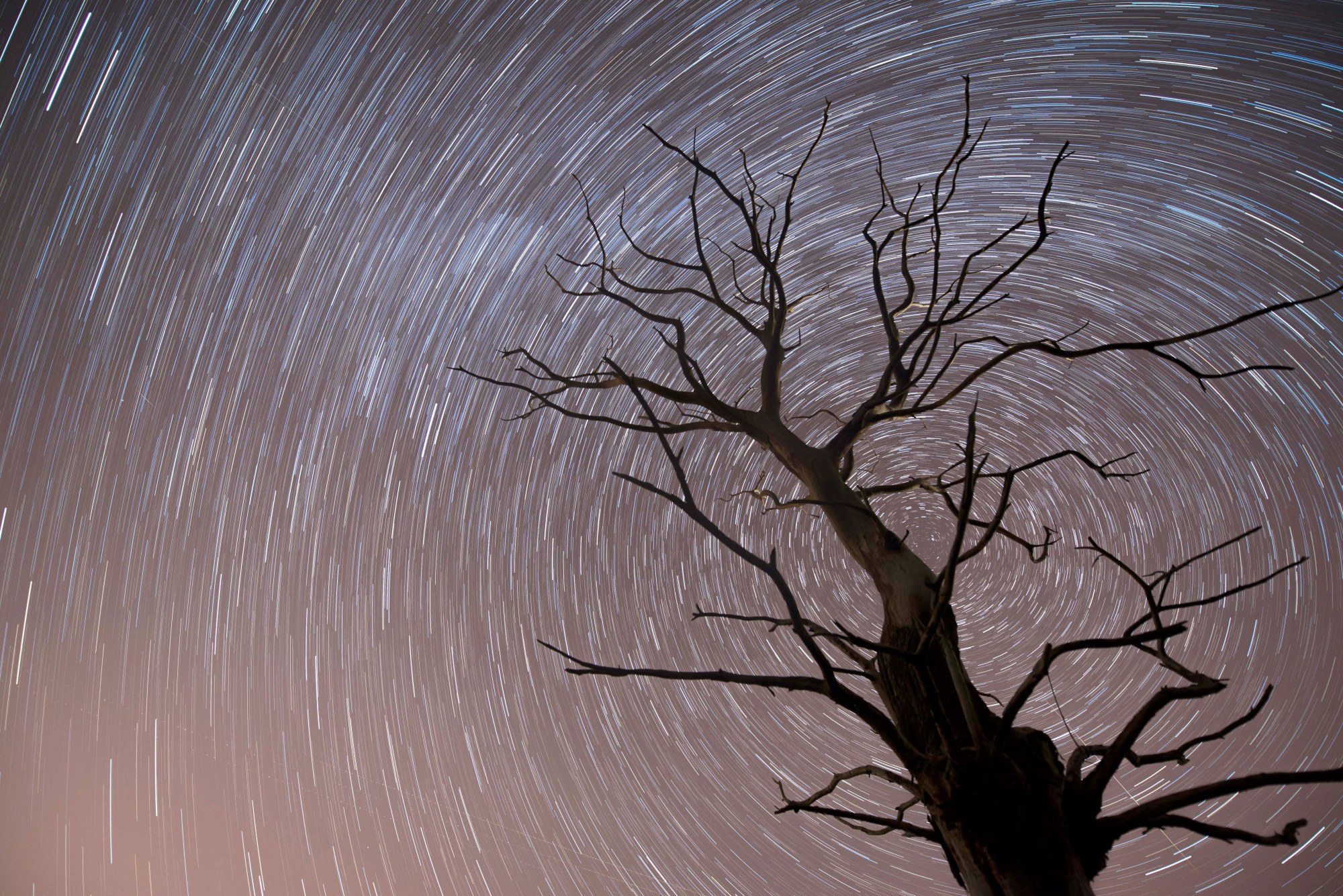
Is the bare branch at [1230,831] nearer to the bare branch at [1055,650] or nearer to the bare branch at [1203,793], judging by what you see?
the bare branch at [1203,793]

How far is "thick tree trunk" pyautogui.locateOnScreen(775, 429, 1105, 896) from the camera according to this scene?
0.94 metres

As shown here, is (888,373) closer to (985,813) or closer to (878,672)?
(878,672)

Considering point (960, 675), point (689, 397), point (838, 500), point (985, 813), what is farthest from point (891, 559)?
point (689, 397)

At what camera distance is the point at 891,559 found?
4.26ft

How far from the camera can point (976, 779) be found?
100 cm

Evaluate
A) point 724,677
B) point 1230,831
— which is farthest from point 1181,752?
point 724,677

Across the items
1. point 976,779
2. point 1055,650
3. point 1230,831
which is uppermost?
point 1055,650

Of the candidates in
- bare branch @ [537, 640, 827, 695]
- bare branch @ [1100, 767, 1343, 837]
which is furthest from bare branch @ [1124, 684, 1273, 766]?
bare branch @ [537, 640, 827, 695]

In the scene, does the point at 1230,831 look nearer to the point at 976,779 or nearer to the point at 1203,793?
the point at 1203,793

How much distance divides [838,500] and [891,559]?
6.4 inches

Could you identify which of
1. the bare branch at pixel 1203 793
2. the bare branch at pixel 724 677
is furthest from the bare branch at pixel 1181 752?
the bare branch at pixel 724 677

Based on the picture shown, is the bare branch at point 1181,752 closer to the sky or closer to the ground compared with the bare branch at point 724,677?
closer to the ground

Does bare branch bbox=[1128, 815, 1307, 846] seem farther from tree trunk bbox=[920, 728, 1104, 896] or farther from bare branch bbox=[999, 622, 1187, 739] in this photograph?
bare branch bbox=[999, 622, 1187, 739]

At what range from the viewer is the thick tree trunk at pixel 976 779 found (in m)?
0.94
